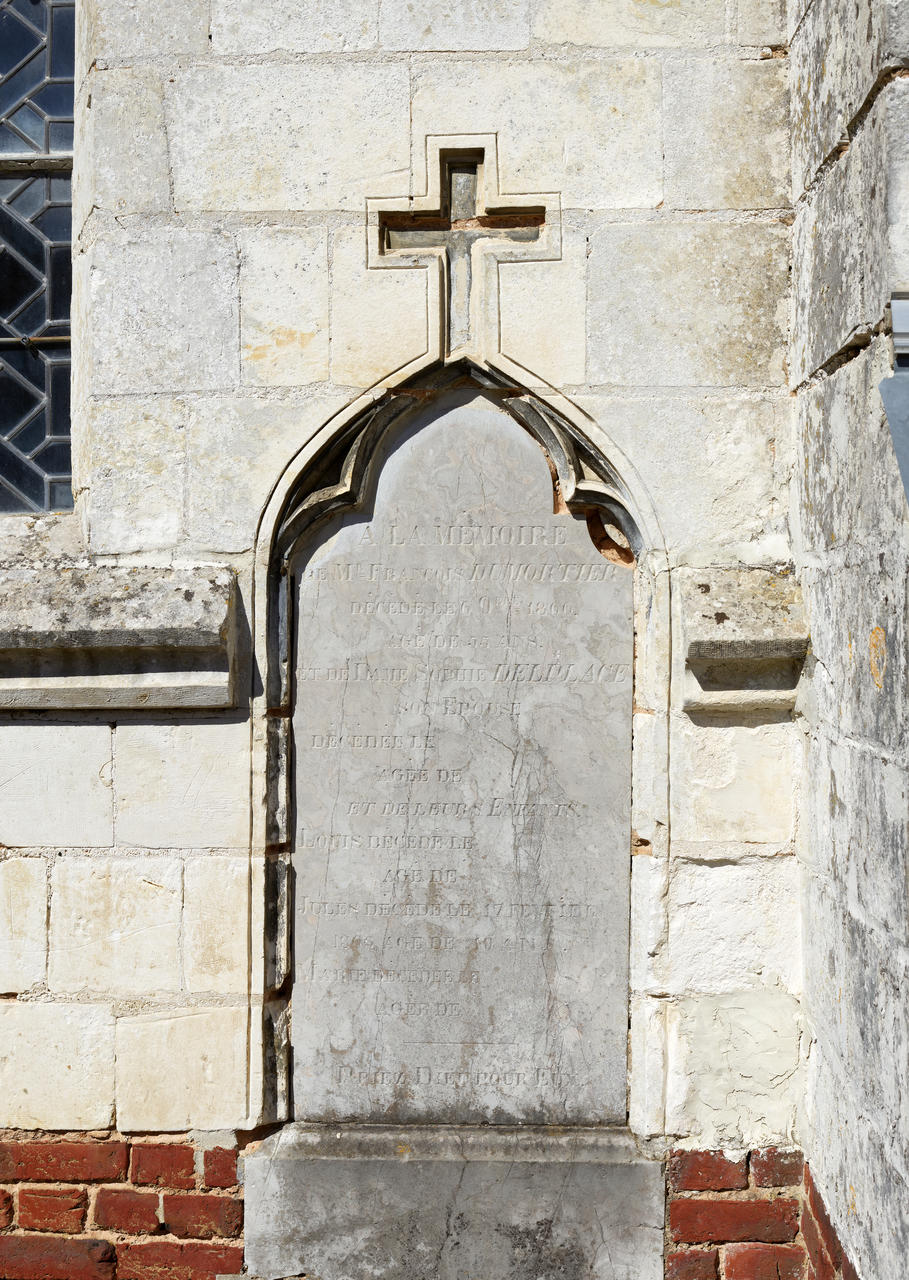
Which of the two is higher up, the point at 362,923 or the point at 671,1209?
the point at 362,923

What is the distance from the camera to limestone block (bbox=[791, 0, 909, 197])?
212 cm

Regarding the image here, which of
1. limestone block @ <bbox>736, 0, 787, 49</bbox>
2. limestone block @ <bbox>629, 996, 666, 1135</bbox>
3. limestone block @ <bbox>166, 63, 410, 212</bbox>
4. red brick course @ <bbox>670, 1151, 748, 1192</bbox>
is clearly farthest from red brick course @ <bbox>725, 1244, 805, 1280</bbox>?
limestone block @ <bbox>736, 0, 787, 49</bbox>

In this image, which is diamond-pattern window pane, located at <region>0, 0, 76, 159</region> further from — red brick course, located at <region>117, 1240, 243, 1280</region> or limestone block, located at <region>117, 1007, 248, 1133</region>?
red brick course, located at <region>117, 1240, 243, 1280</region>

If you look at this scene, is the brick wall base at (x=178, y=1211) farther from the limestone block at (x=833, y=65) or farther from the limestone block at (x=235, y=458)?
the limestone block at (x=833, y=65)

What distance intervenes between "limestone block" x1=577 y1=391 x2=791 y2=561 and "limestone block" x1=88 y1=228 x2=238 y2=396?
1.04 m

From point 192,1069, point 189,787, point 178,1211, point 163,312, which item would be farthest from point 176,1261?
point 163,312

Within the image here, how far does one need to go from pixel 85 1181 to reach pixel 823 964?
2155 millimetres

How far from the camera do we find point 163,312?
2900mm

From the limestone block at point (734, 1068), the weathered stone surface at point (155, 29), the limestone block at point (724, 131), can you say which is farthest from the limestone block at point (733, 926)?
the weathered stone surface at point (155, 29)

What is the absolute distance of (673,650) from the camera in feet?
9.27

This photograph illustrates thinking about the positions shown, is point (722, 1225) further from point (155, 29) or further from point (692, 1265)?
point (155, 29)

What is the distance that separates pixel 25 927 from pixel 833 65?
3.11m

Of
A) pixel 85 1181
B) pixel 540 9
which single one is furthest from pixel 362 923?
pixel 540 9

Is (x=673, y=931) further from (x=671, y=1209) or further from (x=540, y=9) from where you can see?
(x=540, y=9)
